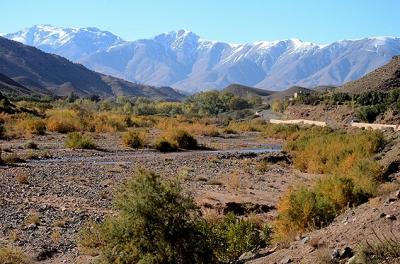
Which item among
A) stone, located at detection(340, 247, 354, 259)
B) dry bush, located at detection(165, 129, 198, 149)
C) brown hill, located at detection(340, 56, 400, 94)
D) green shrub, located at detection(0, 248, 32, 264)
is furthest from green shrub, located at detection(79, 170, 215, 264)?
brown hill, located at detection(340, 56, 400, 94)

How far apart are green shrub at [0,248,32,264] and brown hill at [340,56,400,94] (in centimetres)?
7103

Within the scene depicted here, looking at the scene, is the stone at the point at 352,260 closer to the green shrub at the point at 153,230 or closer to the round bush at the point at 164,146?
the green shrub at the point at 153,230

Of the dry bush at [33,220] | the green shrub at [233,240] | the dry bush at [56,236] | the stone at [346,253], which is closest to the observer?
the stone at [346,253]

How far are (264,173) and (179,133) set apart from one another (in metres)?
15.1

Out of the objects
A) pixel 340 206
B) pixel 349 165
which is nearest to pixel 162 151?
pixel 349 165

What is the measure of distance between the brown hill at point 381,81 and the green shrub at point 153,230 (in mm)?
71843

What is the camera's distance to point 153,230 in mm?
10633

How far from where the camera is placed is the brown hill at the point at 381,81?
261 ft

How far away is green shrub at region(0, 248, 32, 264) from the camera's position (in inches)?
512

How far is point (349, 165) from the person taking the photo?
2645cm

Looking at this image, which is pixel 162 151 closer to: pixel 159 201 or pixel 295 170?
pixel 295 170

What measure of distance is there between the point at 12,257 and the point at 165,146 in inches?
1109

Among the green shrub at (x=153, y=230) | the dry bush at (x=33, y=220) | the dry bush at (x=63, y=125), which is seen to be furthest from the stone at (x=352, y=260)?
the dry bush at (x=63, y=125)

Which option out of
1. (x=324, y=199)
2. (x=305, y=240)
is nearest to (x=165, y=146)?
(x=324, y=199)
